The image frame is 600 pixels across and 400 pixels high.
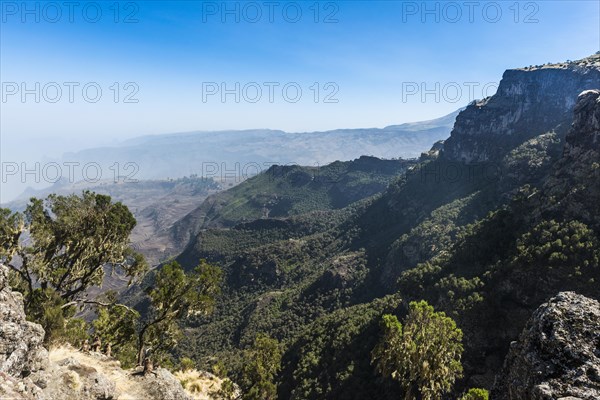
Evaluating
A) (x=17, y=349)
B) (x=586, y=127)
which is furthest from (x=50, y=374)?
(x=586, y=127)

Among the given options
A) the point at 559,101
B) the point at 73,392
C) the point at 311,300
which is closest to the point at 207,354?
the point at 311,300

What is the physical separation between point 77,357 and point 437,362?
3063 cm

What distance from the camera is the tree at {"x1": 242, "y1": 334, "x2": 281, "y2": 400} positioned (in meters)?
44.9

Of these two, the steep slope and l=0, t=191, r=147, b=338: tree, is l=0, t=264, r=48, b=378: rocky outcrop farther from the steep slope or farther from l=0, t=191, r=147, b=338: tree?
the steep slope

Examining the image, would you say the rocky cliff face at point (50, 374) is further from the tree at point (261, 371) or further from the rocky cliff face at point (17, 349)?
the tree at point (261, 371)

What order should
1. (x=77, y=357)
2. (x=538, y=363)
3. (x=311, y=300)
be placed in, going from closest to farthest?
(x=538, y=363)
(x=77, y=357)
(x=311, y=300)

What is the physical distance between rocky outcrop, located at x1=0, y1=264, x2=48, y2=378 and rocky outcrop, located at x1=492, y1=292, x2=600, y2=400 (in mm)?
24720

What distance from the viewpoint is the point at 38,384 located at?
20.8m

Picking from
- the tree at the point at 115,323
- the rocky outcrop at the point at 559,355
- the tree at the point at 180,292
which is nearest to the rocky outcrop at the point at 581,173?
the rocky outcrop at the point at 559,355

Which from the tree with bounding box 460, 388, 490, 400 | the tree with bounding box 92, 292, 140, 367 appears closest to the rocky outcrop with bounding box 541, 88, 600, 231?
the tree with bounding box 460, 388, 490, 400

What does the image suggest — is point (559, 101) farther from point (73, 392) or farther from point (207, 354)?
point (73, 392)

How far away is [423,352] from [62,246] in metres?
38.6

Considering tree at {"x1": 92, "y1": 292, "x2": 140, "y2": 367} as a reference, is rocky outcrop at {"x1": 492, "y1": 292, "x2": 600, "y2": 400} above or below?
above

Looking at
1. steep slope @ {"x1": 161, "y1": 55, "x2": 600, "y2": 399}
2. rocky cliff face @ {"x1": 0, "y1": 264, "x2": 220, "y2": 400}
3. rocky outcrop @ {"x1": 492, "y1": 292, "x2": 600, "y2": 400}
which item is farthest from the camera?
steep slope @ {"x1": 161, "y1": 55, "x2": 600, "y2": 399}
